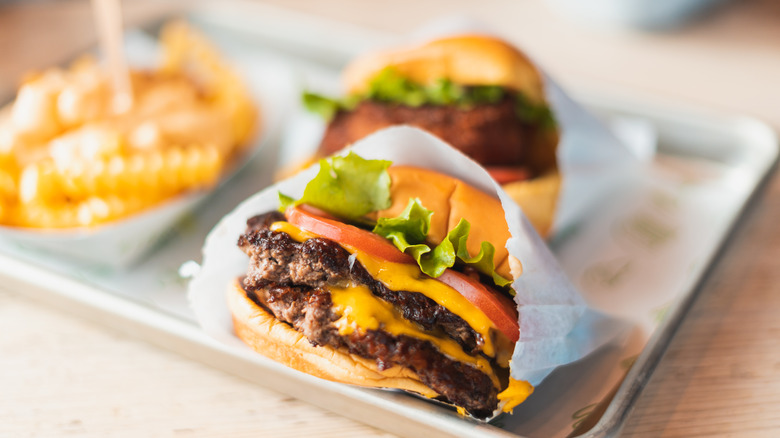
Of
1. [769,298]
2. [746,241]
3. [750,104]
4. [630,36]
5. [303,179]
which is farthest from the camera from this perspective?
[630,36]

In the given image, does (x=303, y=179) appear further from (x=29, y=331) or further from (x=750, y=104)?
(x=750, y=104)

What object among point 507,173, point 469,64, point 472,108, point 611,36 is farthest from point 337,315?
point 611,36

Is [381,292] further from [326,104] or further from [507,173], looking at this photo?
[326,104]

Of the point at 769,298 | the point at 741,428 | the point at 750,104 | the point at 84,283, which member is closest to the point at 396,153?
the point at 84,283

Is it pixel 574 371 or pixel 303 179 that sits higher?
pixel 303 179

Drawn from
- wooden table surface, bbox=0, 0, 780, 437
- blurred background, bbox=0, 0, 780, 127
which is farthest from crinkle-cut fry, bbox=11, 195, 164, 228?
blurred background, bbox=0, 0, 780, 127

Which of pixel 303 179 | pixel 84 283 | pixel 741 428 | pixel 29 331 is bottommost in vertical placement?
pixel 29 331
